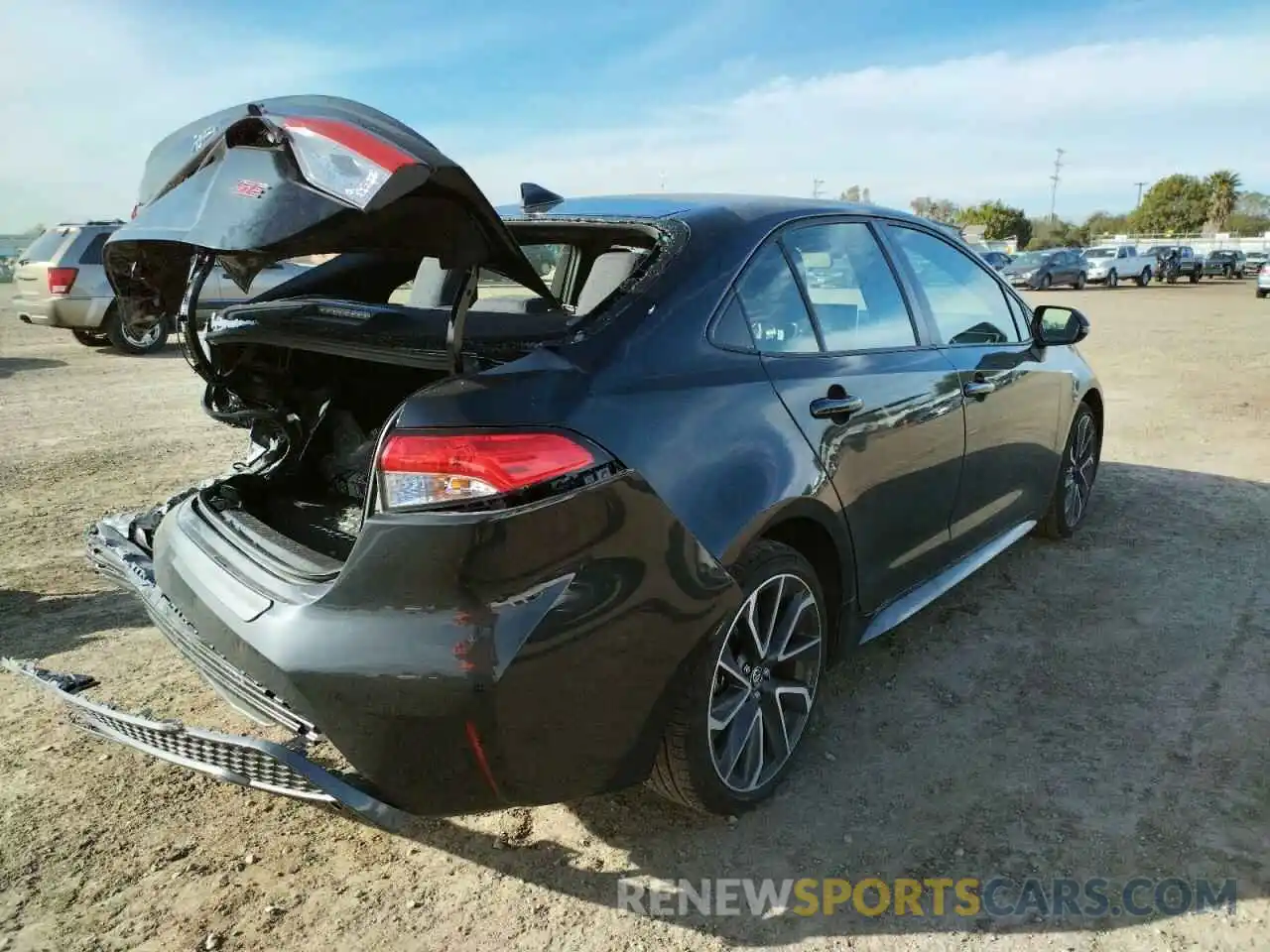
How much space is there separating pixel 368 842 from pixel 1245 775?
2593mm

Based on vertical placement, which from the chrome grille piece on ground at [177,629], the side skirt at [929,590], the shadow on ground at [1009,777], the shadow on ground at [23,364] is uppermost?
the chrome grille piece on ground at [177,629]

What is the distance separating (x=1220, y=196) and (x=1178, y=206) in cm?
333

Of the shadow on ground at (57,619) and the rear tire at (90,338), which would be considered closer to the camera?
the shadow on ground at (57,619)

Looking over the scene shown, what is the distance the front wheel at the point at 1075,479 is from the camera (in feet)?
16.1

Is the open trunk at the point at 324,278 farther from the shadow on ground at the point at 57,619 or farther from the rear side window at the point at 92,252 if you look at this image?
the rear side window at the point at 92,252

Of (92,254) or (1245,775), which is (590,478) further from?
(92,254)

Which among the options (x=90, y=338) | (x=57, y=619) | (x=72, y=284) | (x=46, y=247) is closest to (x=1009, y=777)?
(x=57, y=619)

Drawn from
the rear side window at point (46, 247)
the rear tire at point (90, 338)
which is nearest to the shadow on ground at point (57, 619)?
the rear side window at point (46, 247)

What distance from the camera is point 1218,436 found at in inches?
296

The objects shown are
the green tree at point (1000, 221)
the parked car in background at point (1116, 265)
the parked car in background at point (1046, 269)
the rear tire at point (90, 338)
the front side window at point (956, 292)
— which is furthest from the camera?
the green tree at point (1000, 221)

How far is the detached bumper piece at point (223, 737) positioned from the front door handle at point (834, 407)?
5.07 ft

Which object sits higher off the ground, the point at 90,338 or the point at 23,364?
the point at 90,338

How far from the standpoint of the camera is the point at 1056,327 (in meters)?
4.55

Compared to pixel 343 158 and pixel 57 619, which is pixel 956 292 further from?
pixel 57 619
